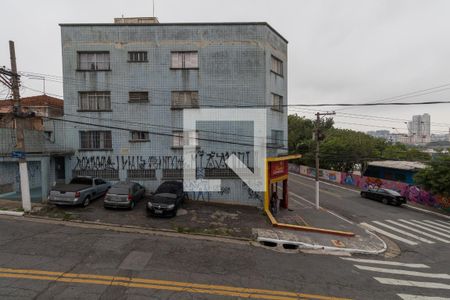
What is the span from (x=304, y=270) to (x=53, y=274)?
8159 mm

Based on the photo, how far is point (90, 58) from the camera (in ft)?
58.5

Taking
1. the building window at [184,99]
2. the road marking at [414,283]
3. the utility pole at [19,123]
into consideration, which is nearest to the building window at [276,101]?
the building window at [184,99]

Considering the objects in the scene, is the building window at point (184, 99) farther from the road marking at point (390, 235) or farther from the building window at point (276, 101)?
the road marking at point (390, 235)

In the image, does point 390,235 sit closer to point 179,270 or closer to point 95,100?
point 179,270

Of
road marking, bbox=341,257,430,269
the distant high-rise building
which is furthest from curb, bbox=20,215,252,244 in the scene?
the distant high-rise building

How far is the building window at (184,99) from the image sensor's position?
18062mm

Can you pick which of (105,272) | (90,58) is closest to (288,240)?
(105,272)

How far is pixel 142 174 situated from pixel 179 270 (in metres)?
11.0

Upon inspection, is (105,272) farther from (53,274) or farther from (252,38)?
(252,38)

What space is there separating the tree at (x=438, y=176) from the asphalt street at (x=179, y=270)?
12.9 meters

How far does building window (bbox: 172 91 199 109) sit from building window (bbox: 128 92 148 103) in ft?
6.47

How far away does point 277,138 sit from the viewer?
64.1ft

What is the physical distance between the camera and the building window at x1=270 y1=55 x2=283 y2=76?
19.1m

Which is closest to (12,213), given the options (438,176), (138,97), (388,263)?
(138,97)
